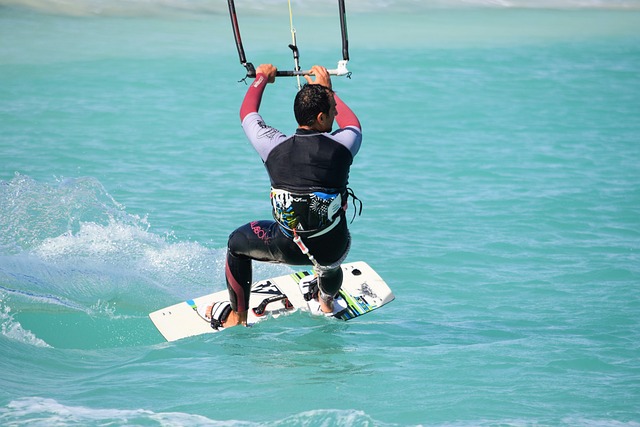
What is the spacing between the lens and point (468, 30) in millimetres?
19625

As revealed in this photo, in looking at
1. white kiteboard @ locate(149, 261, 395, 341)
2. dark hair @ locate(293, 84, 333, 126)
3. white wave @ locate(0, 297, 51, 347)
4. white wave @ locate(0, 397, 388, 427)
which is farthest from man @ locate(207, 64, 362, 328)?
white wave @ locate(0, 297, 51, 347)

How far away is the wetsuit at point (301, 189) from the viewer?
4.80 m

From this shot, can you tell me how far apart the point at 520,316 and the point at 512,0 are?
57.4ft

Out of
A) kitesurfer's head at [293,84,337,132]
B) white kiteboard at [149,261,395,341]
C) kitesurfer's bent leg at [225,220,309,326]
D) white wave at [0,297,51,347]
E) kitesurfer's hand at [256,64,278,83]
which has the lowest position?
white kiteboard at [149,261,395,341]

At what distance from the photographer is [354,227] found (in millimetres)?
8711

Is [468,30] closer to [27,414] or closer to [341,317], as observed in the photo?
[341,317]

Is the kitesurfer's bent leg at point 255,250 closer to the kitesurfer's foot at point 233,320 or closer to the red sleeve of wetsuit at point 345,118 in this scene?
the kitesurfer's foot at point 233,320

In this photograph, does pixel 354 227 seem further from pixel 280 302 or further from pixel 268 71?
pixel 268 71

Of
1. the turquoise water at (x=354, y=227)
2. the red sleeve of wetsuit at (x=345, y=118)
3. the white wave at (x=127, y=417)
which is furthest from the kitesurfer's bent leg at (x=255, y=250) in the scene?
the white wave at (x=127, y=417)

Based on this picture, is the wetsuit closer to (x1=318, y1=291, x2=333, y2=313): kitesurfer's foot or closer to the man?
the man

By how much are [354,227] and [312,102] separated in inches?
159

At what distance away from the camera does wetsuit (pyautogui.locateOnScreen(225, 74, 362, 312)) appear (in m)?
4.80

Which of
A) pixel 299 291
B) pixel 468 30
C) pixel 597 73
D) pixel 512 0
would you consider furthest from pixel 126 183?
pixel 512 0

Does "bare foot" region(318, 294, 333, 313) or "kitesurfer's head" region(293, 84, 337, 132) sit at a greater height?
"kitesurfer's head" region(293, 84, 337, 132)
